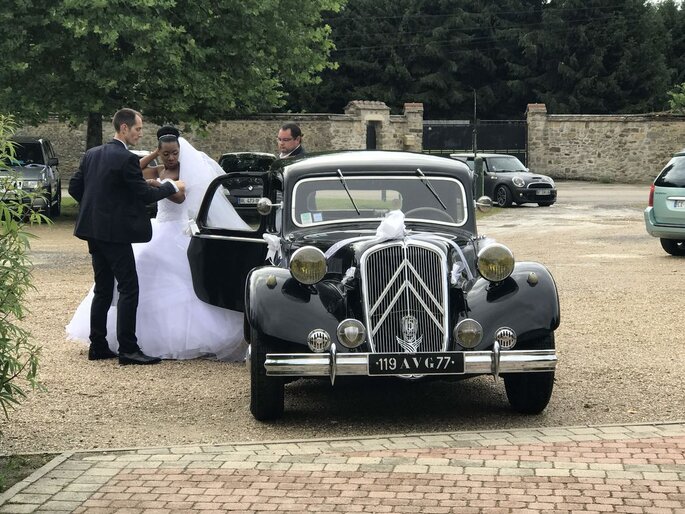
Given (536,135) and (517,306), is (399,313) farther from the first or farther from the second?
(536,135)

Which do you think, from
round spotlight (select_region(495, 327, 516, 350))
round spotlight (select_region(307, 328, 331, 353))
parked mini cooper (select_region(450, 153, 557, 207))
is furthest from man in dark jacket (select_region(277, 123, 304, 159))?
parked mini cooper (select_region(450, 153, 557, 207))

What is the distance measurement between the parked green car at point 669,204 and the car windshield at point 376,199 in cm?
933

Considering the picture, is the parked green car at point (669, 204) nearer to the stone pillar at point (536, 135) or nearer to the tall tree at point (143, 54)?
the tall tree at point (143, 54)

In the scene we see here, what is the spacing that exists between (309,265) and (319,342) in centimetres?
58

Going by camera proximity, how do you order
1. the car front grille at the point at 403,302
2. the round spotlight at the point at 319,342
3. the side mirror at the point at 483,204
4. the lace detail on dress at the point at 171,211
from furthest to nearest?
the lace detail on dress at the point at 171,211 < the side mirror at the point at 483,204 < the car front grille at the point at 403,302 < the round spotlight at the point at 319,342

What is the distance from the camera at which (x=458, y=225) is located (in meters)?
8.45

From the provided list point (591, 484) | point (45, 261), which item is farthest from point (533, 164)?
point (591, 484)

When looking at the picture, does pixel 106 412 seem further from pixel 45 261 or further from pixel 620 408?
pixel 45 261

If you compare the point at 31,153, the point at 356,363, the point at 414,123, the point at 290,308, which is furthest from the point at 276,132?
the point at 356,363

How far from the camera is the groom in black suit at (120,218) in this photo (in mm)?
9078

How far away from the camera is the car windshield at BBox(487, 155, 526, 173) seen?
3225 centimetres

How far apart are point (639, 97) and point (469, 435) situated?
55.4 metres

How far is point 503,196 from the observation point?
31297 millimetres

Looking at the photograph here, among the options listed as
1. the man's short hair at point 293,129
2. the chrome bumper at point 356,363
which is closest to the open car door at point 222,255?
the man's short hair at point 293,129
